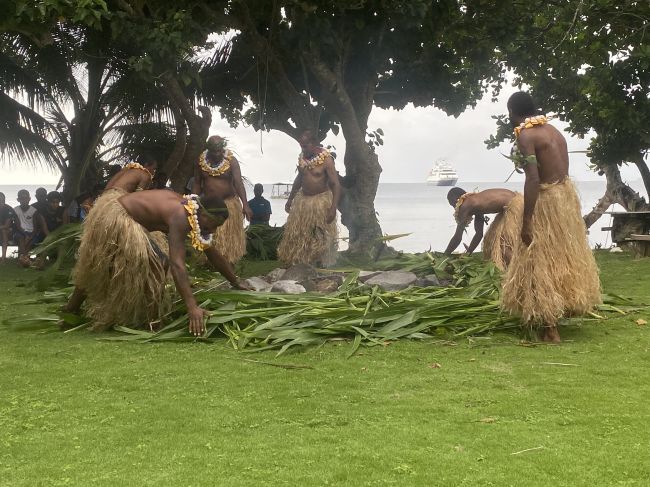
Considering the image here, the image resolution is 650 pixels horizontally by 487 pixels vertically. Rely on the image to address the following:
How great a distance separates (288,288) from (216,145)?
7.79 feet

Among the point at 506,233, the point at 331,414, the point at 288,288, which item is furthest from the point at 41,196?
the point at 331,414

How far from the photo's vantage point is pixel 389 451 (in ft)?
8.42

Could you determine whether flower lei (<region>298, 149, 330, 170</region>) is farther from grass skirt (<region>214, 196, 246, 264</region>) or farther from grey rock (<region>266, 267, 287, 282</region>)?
grey rock (<region>266, 267, 287, 282</region>)

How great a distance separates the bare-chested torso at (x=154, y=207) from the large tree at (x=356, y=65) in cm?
341

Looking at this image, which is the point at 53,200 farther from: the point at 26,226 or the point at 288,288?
the point at 288,288

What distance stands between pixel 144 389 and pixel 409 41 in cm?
685

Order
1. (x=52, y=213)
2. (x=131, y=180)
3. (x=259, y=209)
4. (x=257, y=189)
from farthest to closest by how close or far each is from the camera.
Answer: (x=257, y=189) → (x=259, y=209) → (x=52, y=213) → (x=131, y=180)

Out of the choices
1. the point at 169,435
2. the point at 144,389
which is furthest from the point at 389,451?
the point at 144,389

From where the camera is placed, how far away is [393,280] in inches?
226

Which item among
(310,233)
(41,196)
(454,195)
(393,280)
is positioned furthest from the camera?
(41,196)

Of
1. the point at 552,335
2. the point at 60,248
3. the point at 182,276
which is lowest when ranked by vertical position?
the point at 552,335

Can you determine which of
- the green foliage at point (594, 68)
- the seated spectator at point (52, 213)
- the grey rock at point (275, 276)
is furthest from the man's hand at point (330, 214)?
the seated spectator at point (52, 213)

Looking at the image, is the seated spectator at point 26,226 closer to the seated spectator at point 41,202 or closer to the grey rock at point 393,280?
the seated spectator at point 41,202

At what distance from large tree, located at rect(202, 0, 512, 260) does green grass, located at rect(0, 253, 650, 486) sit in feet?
13.1
